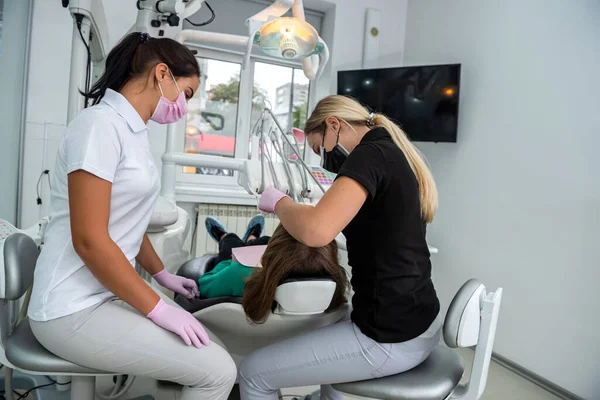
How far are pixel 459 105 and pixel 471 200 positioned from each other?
0.64 m

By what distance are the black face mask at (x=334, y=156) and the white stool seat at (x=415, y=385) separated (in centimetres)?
61

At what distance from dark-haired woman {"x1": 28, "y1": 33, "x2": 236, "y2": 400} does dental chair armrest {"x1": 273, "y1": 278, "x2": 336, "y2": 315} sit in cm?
19

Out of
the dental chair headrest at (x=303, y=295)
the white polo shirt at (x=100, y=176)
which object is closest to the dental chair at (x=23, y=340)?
the white polo shirt at (x=100, y=176)

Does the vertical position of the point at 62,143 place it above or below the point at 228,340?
above

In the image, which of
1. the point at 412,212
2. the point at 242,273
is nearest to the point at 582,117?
the point at 412,212

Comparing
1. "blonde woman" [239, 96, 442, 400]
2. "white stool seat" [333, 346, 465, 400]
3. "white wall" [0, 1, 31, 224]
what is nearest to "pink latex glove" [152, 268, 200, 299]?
"blonde woman" [239, 96, 442, 400]

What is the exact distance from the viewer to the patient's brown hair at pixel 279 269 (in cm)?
104

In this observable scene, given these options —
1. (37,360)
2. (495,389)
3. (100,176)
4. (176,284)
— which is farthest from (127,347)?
(495,389)

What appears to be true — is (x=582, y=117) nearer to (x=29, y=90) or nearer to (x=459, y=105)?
(x=459, y=105)

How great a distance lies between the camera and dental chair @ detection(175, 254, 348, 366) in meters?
1.00

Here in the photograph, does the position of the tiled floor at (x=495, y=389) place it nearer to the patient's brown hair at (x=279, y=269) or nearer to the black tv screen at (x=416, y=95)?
the patient's brown hair at (x=279, y=269)

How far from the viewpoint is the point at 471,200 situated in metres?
2.61

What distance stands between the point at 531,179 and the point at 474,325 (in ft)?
5.21

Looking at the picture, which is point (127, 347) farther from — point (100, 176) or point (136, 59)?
point (136, 59)
